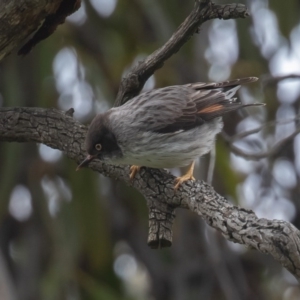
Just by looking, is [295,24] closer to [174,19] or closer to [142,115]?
[174,19]

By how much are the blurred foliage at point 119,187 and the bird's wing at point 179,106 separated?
4.45ft

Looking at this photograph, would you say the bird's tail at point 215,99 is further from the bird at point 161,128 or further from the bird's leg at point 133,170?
the bird's leg at point 133,170

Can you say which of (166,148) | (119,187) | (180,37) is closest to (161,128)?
(166,148)

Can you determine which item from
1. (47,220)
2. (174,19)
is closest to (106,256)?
(47,220)

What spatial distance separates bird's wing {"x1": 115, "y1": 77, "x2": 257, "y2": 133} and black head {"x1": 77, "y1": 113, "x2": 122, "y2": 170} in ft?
0.50

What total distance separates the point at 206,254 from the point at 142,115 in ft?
11.8

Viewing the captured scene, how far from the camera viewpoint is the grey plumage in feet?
14.8

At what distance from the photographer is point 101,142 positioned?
14.5 ft

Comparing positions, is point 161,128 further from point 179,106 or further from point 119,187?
point 119,187

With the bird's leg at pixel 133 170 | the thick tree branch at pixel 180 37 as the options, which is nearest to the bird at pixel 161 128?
the bird's leg at pixel 133 170

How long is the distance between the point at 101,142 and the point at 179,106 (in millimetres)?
792

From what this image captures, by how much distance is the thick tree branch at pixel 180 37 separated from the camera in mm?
3658

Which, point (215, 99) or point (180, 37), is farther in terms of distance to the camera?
point (215, 99)

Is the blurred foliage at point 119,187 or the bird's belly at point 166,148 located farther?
the blurred foliage at point 119,187
